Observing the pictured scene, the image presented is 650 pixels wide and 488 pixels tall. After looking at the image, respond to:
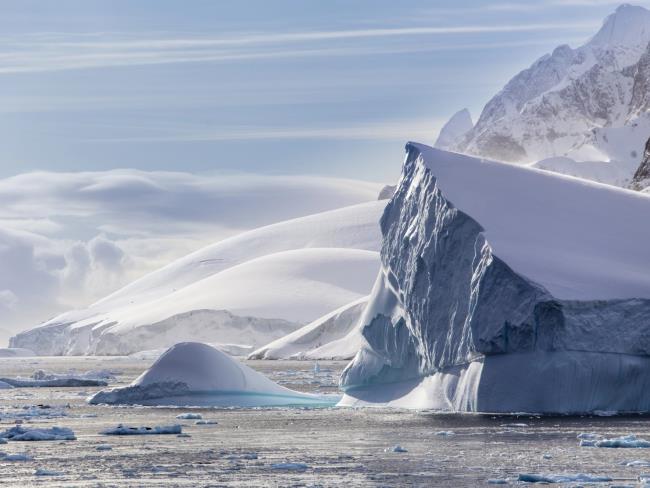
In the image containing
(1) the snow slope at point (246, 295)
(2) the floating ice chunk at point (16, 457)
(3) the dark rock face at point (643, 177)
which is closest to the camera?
(2) the floating ice chunk at point (16, 457)

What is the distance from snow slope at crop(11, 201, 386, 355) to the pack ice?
90225 mm

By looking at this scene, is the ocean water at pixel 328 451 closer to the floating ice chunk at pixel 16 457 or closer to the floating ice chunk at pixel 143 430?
the floating ice chunk at pixel 16 457

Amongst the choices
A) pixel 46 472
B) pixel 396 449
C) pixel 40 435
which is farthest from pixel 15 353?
pixel 46 472

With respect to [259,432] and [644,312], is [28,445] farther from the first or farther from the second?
[644,312]

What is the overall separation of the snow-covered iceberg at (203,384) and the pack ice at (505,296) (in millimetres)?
2998

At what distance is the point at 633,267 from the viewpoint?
38.8m

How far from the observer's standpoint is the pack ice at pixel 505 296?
36469mm

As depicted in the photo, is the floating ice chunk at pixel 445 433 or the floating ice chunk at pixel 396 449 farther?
the floating ice chunk at pixel 445 433

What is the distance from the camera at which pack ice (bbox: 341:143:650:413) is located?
3647 centimetres

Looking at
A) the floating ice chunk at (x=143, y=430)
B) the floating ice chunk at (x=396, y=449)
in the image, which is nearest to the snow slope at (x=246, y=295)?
the floating ice chunk at (x=143, y=430)

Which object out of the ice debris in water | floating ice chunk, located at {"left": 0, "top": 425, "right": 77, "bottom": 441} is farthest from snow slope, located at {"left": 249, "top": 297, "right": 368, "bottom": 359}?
the ice debris in water

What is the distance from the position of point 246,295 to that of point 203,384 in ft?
323

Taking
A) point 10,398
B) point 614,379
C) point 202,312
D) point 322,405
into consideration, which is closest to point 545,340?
point 614,379

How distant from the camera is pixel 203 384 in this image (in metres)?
45.9
